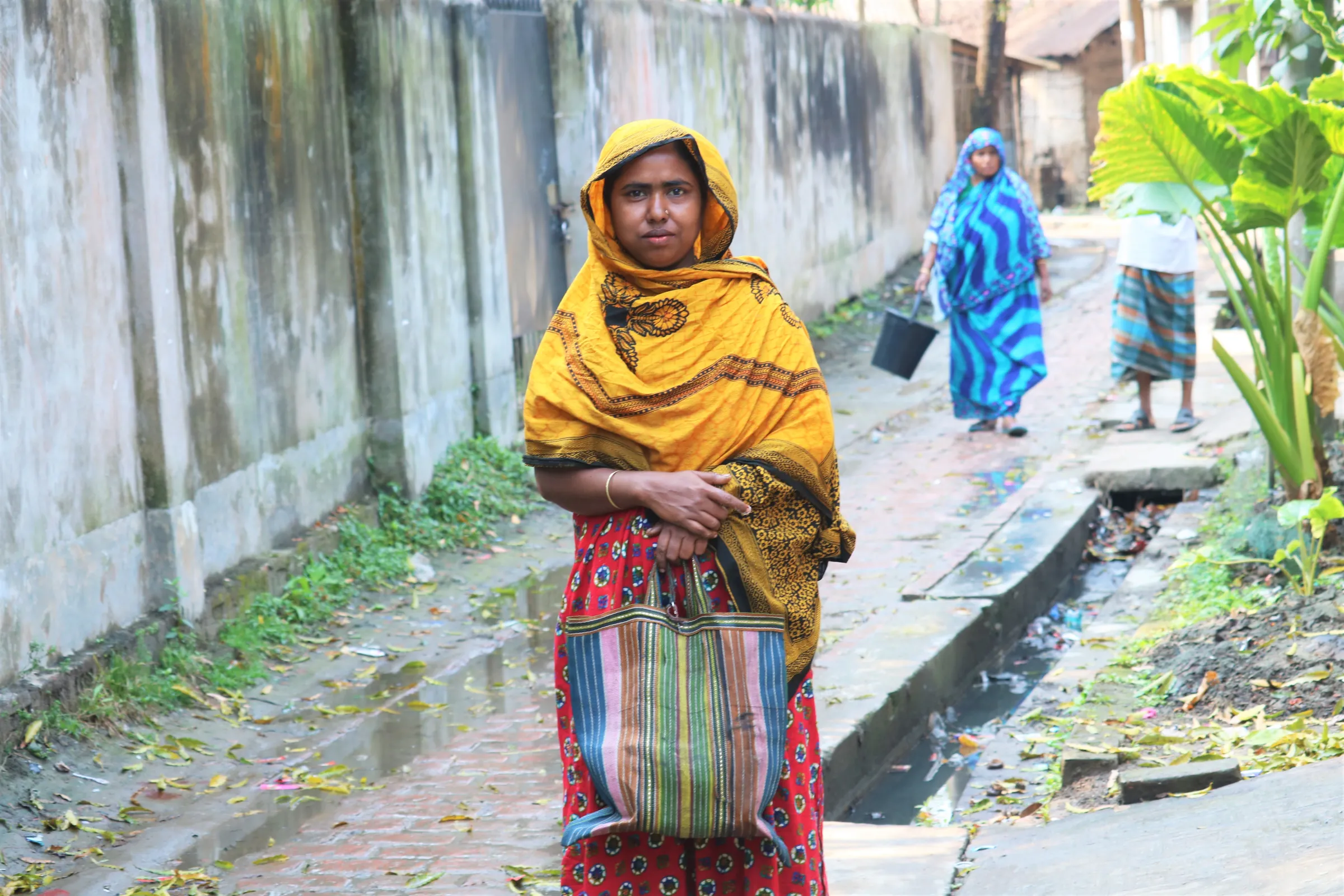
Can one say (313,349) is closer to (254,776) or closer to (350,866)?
(254,776)

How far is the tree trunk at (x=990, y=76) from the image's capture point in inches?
841

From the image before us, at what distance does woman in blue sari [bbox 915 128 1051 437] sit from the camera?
9.72m

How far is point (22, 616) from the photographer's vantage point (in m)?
4.86

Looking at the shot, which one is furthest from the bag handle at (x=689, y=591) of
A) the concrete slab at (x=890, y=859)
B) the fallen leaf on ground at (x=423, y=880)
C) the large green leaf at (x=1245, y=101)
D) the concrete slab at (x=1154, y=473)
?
the concrete slab at (x=1154, y=473)

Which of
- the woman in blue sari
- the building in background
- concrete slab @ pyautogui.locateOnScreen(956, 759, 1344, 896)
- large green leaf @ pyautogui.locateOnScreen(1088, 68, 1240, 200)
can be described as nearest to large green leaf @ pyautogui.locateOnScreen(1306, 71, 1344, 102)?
large green leaf @ pyautogui.locateOnScreen(1088, 68, 1240, 200)

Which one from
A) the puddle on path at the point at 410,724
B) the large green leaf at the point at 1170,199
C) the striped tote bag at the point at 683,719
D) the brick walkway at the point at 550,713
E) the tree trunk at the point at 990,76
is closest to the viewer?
the striped tote bag at the point at 683,719

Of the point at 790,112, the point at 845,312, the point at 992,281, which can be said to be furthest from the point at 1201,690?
the point at 845,312

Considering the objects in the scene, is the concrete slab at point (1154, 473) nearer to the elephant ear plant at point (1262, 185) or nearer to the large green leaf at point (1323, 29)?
the elephant ear plant at point (1262, 185)

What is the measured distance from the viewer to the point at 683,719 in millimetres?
2537

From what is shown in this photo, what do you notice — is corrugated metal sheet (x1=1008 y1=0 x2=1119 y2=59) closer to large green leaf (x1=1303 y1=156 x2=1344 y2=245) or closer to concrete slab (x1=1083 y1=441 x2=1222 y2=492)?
concrete slab (x1=1083 y1=441 x2=1222 y2=492)

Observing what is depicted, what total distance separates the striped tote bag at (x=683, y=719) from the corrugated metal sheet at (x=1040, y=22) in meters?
25.3

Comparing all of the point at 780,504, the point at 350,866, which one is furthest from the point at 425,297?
the point at 780,504

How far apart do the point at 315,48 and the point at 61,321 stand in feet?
8.70

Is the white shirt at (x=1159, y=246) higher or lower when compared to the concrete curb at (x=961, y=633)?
higher
